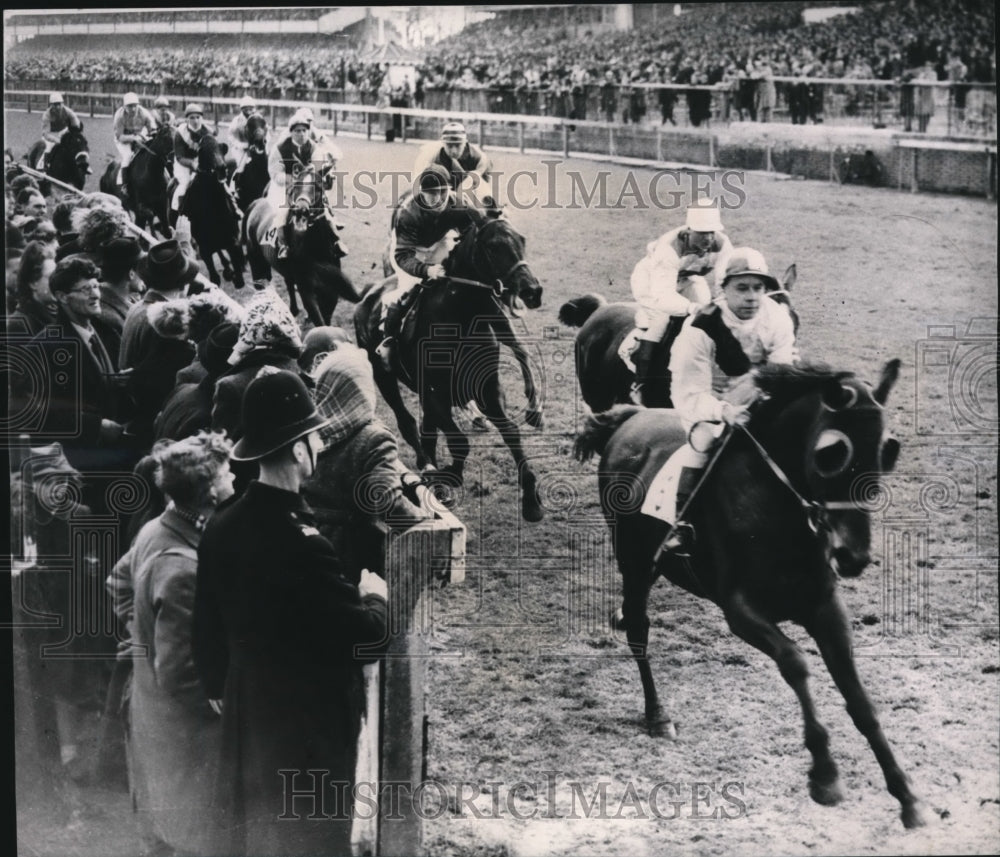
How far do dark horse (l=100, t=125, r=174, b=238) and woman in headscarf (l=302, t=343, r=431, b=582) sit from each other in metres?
1.14

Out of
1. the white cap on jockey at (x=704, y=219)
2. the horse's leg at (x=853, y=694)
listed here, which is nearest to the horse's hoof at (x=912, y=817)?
the horse's leg at (x=853, y=694)

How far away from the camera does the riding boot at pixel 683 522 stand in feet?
22.4

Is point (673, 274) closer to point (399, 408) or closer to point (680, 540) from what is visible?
point (680, 540)

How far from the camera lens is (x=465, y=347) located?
7176 mm

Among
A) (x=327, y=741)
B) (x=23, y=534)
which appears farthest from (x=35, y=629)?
(x=327, y=741)

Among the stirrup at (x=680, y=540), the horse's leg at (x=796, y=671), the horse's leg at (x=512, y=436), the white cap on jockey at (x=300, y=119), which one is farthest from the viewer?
the white cap on jockey at (x=300, y=119)

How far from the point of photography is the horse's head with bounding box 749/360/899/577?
21.9 feet

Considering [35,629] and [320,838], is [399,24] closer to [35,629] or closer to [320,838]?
[35,629]

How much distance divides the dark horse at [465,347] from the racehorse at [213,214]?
2.56ft

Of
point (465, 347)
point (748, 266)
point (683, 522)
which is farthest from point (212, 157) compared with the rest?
point (683, 522)

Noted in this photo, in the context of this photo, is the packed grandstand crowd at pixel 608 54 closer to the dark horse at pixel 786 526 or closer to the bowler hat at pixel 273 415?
the dark horse at pixel 786 526

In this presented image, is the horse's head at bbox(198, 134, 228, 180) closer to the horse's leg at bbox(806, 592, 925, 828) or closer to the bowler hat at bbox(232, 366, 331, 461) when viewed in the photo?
the bowler hat at bbox(232, 366, 331, 461)

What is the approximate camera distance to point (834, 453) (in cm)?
667

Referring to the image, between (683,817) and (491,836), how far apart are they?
0.88 m
